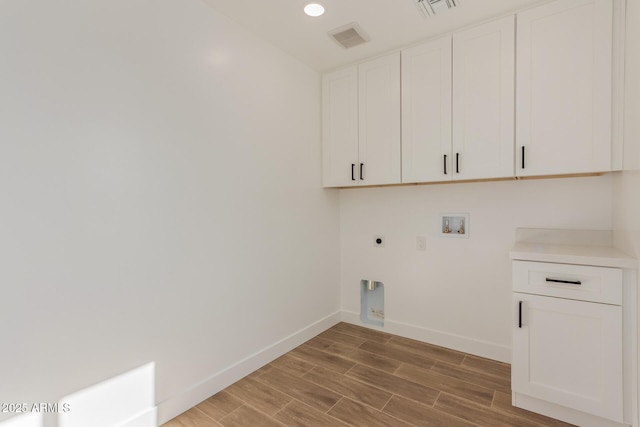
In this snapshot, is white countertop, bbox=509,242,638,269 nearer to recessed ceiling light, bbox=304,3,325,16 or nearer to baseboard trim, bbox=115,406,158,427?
recessed ceiling light, bbox=304,3,325,16

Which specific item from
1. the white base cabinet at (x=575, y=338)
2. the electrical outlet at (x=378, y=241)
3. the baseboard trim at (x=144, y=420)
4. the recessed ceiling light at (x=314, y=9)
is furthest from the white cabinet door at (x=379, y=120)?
the baseboard trim at (x=144, y=420)

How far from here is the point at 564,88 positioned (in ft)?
6.21

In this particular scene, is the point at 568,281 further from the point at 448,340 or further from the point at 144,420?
the point at 144,420

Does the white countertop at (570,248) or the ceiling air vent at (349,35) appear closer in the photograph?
the white countertop at (570,248)

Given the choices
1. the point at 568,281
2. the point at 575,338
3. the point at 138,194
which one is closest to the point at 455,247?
the point at 568,281

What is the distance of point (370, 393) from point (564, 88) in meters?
2.23

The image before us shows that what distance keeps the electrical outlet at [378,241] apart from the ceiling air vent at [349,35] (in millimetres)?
1662

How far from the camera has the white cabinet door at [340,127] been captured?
2.76 m

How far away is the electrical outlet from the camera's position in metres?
2.97

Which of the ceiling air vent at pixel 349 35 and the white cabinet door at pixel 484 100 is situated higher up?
the ceiling air vent at pixel 349 35

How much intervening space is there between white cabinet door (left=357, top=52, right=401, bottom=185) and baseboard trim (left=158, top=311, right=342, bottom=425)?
4.75ft

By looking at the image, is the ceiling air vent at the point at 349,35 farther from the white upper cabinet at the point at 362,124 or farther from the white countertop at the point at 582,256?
the white countertop at the point at 582,256

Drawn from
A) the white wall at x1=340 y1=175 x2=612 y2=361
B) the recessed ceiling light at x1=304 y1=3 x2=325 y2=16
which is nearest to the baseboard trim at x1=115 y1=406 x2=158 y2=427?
the white wall at x1=340 y1=175 x2=612 y2=361

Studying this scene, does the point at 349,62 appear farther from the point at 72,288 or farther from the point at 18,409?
the point at 18,409
